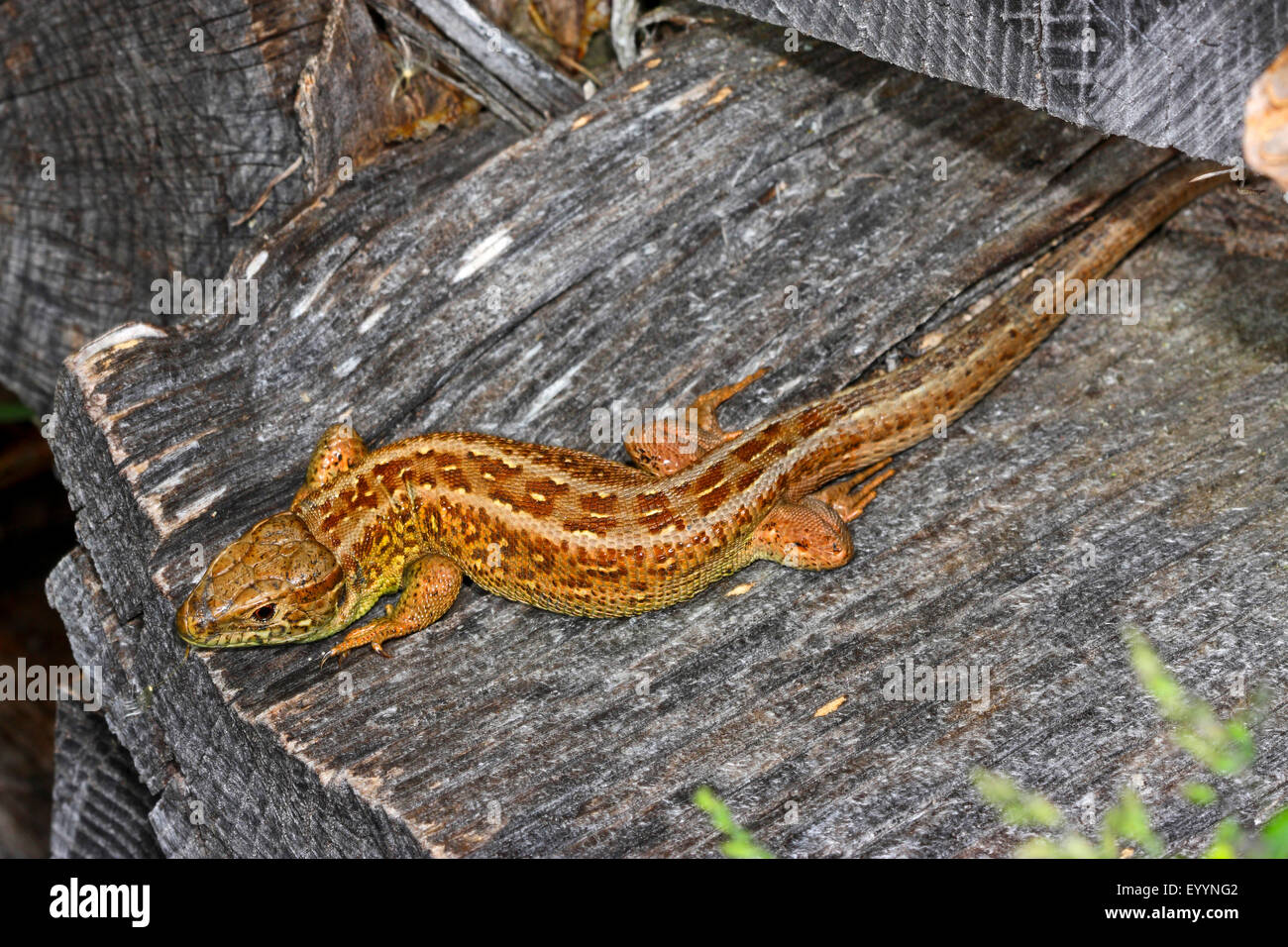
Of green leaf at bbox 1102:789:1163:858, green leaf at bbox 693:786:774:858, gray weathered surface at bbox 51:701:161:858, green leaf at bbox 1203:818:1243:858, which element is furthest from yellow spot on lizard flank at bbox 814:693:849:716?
gray weathered surface at bbox 51:701:161:858

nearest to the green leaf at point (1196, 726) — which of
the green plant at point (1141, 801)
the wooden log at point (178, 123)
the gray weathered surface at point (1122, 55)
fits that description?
the green plant at point (1141, 801)

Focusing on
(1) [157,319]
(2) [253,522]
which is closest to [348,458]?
(2) [253,522]

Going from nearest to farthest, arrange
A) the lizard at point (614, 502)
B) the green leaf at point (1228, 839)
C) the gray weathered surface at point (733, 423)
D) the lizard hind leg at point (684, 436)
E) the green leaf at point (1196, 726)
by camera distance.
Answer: the green leaf at point (1228, 839) → the green leaf at point (1196, 726) → the gray weathered surface at point (733, 423) → the lizard at point (614, 502) → the lizard hind leg at point (684, 436)

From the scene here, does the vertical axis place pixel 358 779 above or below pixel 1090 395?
below

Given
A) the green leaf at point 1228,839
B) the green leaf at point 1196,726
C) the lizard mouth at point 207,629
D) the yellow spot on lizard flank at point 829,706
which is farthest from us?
the lizard mouth at point 207,629

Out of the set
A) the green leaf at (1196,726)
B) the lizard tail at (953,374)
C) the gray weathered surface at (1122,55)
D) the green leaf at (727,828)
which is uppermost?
the gray weathered surface at (1122,55)

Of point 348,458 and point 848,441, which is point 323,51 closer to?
point 348,458

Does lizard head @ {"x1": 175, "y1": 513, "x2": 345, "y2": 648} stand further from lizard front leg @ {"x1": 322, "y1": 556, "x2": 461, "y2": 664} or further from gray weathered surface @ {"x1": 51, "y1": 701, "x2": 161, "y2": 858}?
gray weathered surface @ {"x1": 51, "y1": 701, "x2": 161, "y2": 858}

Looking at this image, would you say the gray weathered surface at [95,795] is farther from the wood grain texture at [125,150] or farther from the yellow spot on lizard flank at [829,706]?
the yellow spot on lizard flank at [829,706]
